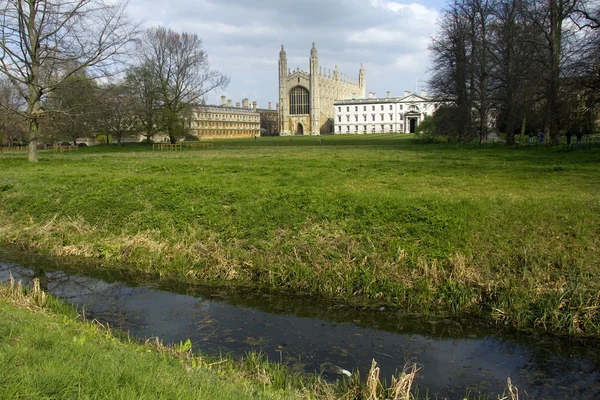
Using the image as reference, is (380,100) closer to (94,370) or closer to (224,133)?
(224,133)

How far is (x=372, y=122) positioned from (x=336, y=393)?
120551 millimetres

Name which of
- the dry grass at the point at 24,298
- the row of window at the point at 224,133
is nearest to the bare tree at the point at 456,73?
the dry grass at the point at 24,298

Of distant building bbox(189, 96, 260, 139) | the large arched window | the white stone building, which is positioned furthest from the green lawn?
the large arched window

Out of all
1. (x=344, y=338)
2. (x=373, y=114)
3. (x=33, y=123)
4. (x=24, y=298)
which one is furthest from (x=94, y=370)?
(x=373, y=114)

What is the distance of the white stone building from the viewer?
11806 centimetres

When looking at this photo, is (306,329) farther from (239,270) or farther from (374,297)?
(239,270)

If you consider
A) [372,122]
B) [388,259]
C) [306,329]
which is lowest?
[306,329]

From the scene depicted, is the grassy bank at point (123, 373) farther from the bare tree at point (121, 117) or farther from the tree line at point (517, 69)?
the bare tree at point (121, 117)

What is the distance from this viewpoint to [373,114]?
12200cm

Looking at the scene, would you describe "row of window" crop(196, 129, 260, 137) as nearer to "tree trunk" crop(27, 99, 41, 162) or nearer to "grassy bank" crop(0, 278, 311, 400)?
"tree trunk" crop(27, 99, 41, 162)

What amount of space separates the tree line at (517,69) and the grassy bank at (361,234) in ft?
31.1

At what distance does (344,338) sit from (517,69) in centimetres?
2689

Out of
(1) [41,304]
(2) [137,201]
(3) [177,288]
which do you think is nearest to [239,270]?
(3) [177,288]

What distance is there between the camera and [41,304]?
6703mm
